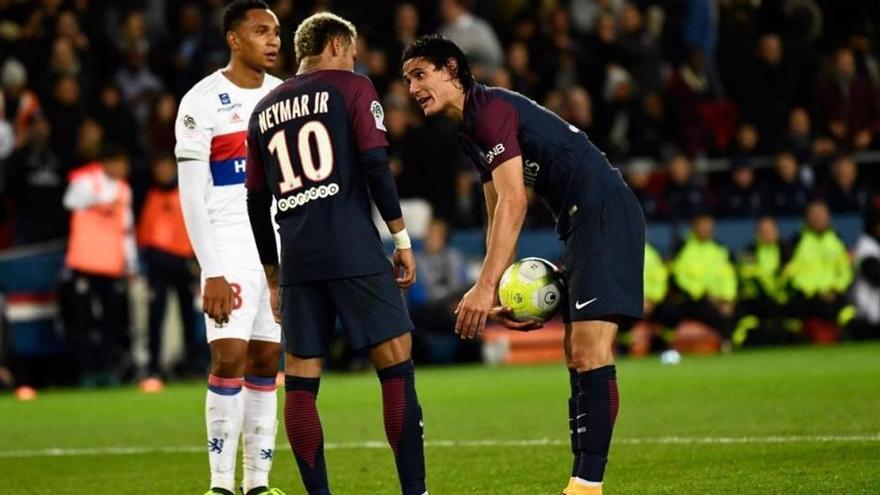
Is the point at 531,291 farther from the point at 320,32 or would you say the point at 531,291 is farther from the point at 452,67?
the point at 320,32

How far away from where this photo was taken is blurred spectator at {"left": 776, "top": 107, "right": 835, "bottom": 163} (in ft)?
71.6

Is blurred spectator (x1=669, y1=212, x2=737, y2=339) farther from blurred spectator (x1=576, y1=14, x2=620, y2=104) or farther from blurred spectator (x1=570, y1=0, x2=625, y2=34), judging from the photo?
blurred spectator (x1=570, y1=0, x2=625, y2=34)

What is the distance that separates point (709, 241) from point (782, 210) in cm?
176

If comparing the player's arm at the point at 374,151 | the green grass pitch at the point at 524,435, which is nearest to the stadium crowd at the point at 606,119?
the green grass pitch at the point at 524,435

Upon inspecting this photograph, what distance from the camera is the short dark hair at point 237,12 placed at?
8781 millimetres

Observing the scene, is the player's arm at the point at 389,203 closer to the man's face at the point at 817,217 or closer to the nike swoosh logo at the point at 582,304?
the nike swoosh logo at the point at 582,304

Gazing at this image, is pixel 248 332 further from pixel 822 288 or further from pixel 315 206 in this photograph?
pixel 822 288

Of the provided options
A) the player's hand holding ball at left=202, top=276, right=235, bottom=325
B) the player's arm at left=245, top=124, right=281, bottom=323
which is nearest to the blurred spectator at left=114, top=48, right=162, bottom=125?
the player's hand holding ball at left=202, top=276, right=235, bottom=325

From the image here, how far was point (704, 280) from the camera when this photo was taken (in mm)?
20156

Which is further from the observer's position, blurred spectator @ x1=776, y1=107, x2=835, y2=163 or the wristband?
blurred spectator @ x1=776, y1=107, x2=835, y2=163

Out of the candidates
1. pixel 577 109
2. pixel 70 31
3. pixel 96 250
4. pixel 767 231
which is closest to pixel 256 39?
pixel 96 250

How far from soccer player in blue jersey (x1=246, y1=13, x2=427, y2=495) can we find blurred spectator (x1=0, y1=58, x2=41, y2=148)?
1129 centimetres

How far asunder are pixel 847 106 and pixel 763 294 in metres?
3.23

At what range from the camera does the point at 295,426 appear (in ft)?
25.0
